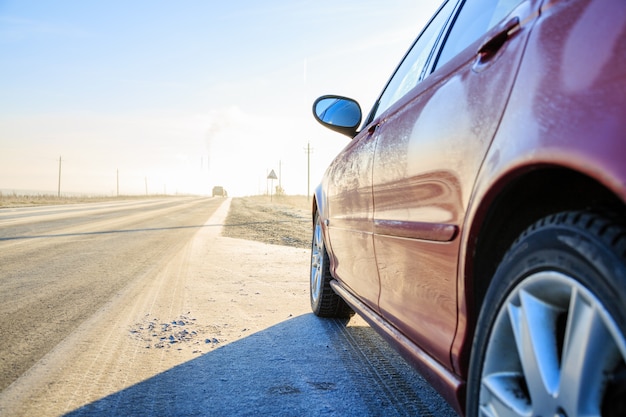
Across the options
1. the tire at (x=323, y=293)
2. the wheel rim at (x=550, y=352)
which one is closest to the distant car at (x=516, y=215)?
the wheel rim at (x=550, y=352)

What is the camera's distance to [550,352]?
3.27ft

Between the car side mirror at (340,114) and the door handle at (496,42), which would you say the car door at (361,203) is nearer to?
the car side mirror at (340,114)

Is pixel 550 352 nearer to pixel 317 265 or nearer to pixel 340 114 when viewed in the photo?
pixel 340 114

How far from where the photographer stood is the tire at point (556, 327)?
86 cm

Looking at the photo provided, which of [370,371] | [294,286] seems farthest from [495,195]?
[294,286]

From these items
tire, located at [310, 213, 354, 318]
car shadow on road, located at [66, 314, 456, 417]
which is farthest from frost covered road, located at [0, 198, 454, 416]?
tire, located at [310, 213, 354, 318]

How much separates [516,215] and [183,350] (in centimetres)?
243

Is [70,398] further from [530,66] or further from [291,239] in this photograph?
[291,239]

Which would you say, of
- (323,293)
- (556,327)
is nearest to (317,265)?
(323,293)

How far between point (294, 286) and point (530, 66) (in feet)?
14.5

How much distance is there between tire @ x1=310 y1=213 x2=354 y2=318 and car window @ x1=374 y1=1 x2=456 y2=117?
4.23 feet

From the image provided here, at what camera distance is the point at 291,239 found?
10.4 metres

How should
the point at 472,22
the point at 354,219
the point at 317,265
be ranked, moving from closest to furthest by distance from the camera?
the point at 472,22 < the point at 354,219 < the point at 317,265

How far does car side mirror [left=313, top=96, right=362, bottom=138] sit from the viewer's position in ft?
10.9
